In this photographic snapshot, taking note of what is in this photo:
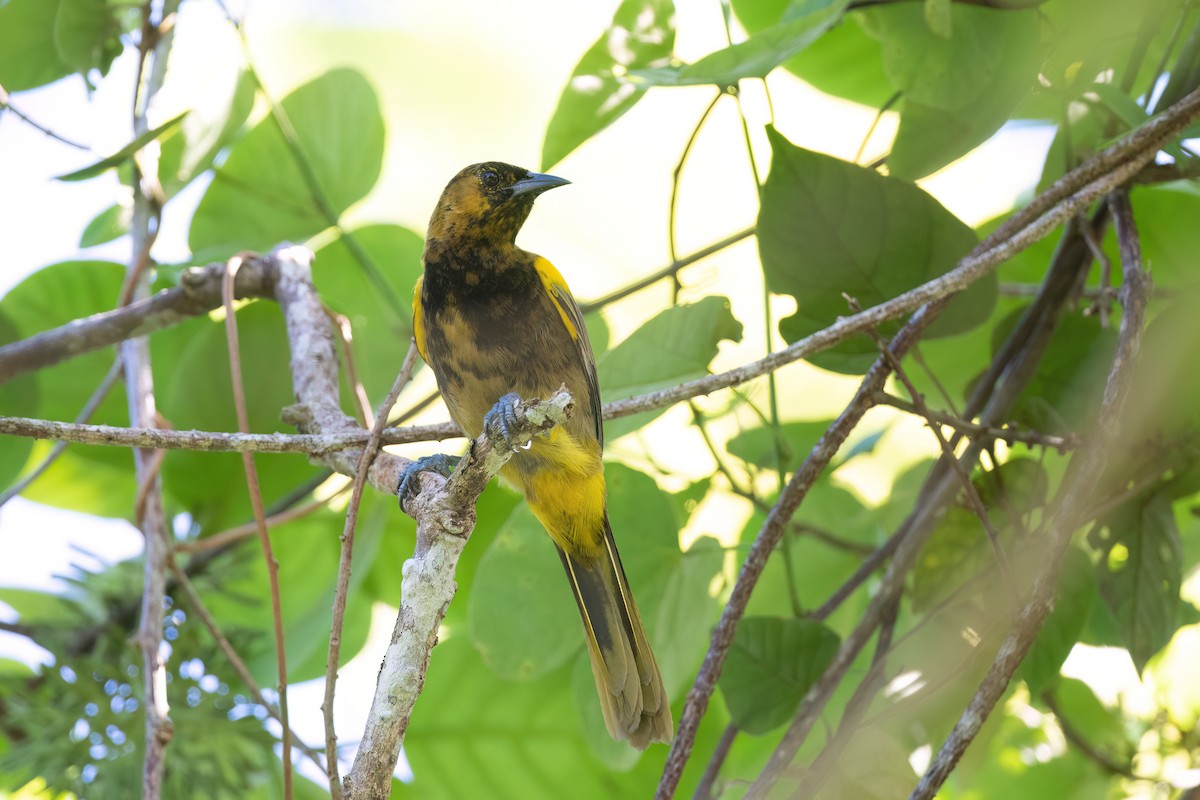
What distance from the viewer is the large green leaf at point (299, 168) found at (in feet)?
7.30

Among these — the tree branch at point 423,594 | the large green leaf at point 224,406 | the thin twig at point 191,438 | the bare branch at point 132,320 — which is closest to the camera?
the tree branch at point 423,594

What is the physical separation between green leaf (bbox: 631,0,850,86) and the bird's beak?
64 cm

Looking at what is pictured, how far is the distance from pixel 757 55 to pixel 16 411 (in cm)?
153

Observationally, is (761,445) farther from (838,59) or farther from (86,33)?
(86,33)

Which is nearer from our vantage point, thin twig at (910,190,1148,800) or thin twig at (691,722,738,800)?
thin twig at (910,190,1148,800)

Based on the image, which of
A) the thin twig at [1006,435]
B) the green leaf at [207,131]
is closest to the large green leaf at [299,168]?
the green leaf at [207,131]

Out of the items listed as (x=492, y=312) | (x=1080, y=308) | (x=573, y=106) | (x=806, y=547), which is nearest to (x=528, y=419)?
(x=492, y=312)

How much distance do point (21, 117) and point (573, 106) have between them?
969 mm

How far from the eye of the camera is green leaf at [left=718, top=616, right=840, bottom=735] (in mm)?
1656

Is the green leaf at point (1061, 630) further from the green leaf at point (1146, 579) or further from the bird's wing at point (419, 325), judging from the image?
the bird's wing at point (419, 325)

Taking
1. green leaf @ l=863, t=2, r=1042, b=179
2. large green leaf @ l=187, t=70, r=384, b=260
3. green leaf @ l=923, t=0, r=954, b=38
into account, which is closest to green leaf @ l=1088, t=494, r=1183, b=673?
green leaf @ l=863, t=2, r=1042, b=179

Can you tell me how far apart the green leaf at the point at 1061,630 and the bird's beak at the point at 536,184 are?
3.82ft

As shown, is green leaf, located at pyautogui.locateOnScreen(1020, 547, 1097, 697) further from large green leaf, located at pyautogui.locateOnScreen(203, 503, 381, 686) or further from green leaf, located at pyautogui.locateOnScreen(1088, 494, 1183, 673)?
large green leaf, located at pyautogui.locateOnScreen(203, 503, 381, 686)

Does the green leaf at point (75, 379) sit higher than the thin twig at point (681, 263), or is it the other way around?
the green leaf at point (75, 379)
